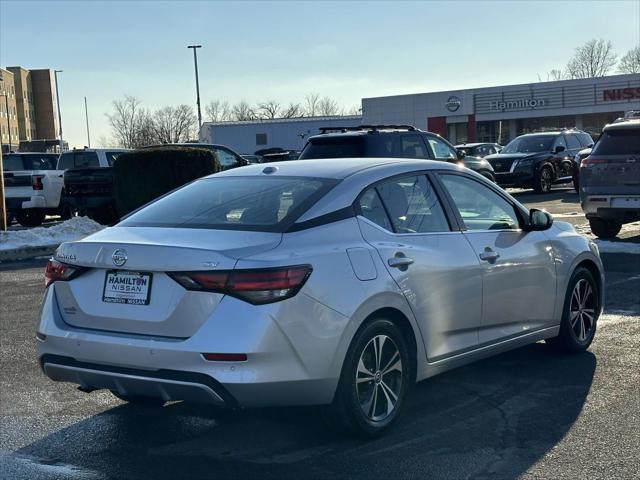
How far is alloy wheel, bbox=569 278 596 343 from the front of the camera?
272 inches

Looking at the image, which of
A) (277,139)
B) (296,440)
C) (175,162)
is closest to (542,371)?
(296,440)

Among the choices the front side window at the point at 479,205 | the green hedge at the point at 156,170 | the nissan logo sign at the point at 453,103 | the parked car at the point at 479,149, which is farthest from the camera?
the nissan logo sign at the point at 453,103

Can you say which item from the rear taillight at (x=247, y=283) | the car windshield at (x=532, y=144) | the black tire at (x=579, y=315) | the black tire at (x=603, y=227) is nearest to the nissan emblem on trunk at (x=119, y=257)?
the rear taillight at (x=247, y=283)

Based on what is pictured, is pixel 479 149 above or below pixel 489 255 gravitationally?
above

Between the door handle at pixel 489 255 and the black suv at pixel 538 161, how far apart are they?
20.5m

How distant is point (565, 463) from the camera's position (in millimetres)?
4590

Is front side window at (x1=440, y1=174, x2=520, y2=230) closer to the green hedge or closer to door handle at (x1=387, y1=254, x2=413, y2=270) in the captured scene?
door handle at (x1=387, y1=254, x2=413, y2=270)

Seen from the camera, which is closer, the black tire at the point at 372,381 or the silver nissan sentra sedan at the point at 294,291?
the silver nissan sentra sedan at the point at 294,291

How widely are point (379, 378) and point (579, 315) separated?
2.62m

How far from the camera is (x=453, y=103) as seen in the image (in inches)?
2277

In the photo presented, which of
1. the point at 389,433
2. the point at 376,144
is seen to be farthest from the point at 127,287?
the point at 376,144

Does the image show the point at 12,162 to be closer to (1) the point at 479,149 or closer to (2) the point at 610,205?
(2) the point at 610,205

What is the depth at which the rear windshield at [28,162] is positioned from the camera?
22453mm

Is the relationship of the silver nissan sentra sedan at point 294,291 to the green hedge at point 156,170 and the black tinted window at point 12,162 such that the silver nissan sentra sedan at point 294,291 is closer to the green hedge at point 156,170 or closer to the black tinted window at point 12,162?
the green hedge at point 156,170
